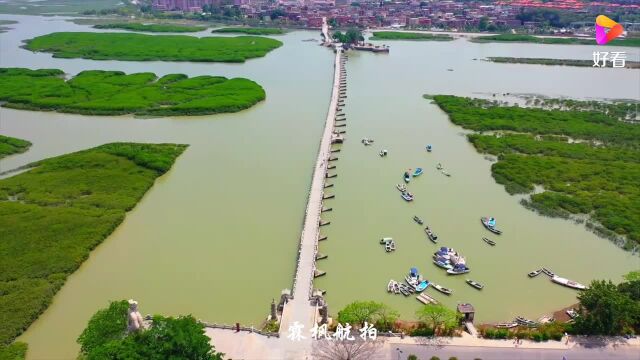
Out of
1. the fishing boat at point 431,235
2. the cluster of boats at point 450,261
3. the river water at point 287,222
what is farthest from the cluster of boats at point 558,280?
the fishing boat at point 431,235

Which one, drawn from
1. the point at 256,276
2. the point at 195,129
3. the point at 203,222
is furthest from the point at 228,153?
the point at 256,276

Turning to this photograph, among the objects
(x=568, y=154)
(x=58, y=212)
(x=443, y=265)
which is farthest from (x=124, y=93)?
(x=568, y=154)

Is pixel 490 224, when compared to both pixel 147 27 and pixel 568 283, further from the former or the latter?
pixel 147 27

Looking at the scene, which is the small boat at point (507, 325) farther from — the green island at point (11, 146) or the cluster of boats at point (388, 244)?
the green island at point (11, 146)

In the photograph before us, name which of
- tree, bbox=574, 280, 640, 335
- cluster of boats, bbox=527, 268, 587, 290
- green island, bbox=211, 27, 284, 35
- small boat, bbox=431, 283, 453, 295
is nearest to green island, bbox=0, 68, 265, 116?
small boat, bbox=431, 283, 453, 295

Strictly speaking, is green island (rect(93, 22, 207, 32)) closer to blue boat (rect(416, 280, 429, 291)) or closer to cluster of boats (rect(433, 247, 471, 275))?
cluster of boats (rect(433, 247, 471, 275))

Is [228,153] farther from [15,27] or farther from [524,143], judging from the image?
[15,27]
